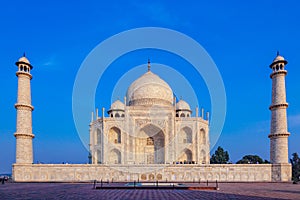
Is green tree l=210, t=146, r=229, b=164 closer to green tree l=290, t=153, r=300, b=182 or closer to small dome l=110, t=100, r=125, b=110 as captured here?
green tree l=290, t=153, r=300, b=182

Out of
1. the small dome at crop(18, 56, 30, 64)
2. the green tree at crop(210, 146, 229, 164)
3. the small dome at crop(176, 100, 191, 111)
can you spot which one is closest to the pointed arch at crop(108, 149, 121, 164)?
the small dome at crop(176, 100, 191, 111)

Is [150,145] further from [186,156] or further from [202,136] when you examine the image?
[202,136]

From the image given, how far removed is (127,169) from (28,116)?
30.1ft

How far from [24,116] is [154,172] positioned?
448 inches

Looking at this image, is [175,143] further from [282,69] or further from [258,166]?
[282,69]

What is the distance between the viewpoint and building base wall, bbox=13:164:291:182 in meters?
23.8

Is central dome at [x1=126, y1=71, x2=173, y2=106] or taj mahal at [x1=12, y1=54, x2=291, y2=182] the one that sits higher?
central dome at [x1=126, y1=71, x2=173, y2=106]

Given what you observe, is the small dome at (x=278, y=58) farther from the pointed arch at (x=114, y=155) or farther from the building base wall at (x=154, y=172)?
the pointed arch at (x=114, y=155)

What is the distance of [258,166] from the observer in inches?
944

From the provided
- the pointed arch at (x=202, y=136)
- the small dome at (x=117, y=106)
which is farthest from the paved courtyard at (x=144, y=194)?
the small dome at (x=117, y=106)

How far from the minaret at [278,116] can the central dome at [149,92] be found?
12138mm

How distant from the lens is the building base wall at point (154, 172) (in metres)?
23.8

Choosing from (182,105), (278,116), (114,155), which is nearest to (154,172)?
(114,155)

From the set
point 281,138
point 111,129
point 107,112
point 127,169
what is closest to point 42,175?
point 127,169
